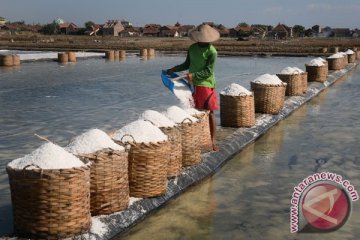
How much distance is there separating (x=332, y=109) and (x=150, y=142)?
20.7 ft

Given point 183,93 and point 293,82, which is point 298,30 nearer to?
point 293,82

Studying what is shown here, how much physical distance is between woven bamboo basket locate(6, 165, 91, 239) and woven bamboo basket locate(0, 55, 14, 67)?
648 inches

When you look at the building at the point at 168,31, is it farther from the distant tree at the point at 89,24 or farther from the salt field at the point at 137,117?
the salt field at the point at 137,117

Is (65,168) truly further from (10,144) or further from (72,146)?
(10,144)

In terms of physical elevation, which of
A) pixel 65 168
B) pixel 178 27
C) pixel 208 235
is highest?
pixel 178 27

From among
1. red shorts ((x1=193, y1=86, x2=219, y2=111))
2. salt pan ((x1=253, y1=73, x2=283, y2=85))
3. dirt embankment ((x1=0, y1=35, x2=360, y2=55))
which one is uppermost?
dirt embankment ((x1=0, y1=35, x2=360, y2=55))

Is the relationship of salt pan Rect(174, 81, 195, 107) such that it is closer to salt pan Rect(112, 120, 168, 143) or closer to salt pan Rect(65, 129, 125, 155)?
salt pan Rect(112, 120, 168, 143)

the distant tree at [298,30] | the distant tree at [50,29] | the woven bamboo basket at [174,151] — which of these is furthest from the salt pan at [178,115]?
the distant tree at [298,30]

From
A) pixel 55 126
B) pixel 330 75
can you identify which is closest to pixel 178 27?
pixel 330 75

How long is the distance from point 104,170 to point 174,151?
1.08m

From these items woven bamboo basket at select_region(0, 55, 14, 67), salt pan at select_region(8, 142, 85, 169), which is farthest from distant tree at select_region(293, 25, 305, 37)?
salt pan at select_region(8, 142, 85, 169)

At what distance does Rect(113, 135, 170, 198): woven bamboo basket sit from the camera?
392 cm

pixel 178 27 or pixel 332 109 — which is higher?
pixel 178 27

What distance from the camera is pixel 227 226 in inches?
149
